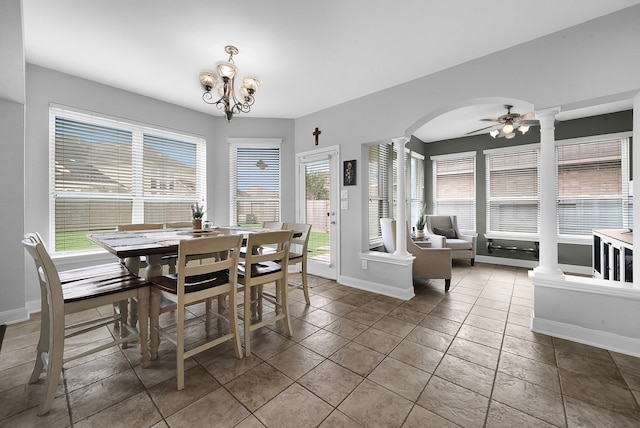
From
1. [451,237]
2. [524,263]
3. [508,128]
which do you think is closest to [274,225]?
[508,128]

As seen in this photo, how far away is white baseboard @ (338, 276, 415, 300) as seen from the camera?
3.27m

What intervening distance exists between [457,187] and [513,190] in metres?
1.04

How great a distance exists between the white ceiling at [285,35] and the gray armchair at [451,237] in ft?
9.82

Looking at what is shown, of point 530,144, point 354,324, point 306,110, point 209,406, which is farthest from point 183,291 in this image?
point 530,144

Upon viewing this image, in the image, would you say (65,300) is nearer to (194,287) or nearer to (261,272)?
(194,287)

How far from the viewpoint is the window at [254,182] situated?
451 centimetres

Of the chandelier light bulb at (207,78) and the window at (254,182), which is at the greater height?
the chandelier light bulb at (207,78)

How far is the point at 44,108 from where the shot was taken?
290 centimetres

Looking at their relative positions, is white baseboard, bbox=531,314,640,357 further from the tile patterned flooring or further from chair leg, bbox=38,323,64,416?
chair leg, bbox=38,323,64,416

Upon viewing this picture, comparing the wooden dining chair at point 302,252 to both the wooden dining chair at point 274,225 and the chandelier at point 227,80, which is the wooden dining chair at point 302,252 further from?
the chandelier at point 227,80

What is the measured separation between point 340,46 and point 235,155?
268cm

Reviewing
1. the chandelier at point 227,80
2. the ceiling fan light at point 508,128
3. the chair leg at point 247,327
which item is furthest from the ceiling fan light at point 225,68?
the ceiling fan light at point 508,128

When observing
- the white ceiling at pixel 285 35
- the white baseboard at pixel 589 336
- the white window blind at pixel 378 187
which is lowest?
the white baseboard at pixel 589 336

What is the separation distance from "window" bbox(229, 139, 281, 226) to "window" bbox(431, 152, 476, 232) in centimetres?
Result: 394
